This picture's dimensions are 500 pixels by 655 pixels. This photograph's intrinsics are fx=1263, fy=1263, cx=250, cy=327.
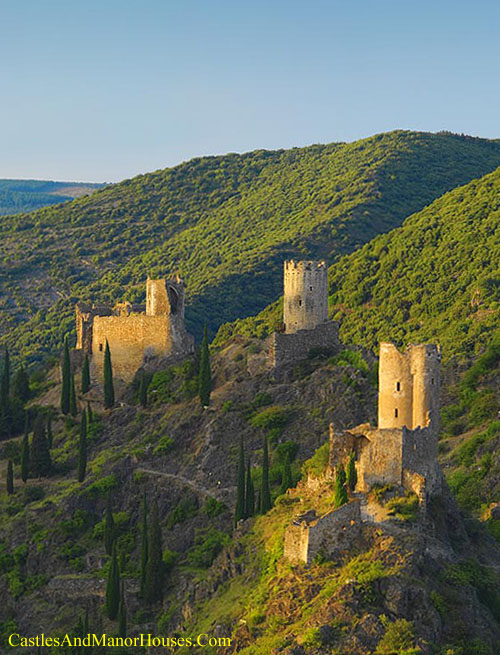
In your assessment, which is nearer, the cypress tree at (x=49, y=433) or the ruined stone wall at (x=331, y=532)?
the ruined stone wall at (x=331, y=532)

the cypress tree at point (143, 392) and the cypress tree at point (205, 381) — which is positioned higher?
the cypress tree at point (205, 381)

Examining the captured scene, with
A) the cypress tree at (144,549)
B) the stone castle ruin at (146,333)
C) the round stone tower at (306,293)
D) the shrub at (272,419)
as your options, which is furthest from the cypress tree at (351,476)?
the stone castle ruin at (146,333)

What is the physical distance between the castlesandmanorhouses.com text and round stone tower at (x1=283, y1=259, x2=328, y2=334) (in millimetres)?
21423

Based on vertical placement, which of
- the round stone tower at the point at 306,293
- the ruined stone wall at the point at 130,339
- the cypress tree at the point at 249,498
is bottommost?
the cypress tree at the point at 249,498

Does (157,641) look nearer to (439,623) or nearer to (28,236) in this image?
(439,623)

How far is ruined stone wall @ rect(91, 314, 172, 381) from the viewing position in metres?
76.8

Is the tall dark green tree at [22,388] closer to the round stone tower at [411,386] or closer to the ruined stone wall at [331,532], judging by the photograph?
the round stone tower at [411,386]

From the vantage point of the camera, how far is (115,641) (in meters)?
53.7

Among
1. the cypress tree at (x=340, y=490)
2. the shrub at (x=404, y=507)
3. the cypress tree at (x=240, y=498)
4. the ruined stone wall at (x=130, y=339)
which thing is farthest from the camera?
the ruined stone wall at (x=130, y=339)

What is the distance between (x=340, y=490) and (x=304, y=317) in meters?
23.2

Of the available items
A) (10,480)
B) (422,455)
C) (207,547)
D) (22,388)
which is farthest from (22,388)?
(422,455)

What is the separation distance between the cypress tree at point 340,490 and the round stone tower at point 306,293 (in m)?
21.3

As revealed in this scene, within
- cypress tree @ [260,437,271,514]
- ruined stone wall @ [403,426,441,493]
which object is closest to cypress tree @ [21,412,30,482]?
cypress tree @ [260,437,271,514]

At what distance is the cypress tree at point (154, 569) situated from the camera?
56.1m
